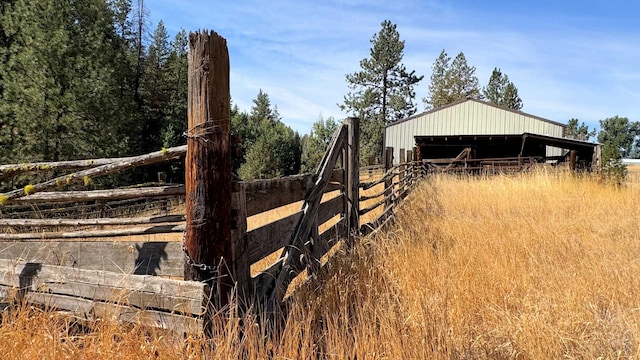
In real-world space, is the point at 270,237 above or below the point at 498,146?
below

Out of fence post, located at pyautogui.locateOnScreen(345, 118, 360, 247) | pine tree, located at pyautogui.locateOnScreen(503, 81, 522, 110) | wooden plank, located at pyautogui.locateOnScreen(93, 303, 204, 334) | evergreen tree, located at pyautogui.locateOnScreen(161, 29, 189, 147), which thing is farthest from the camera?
pine tree, located at pyautogui.locateOnScreen(503, 81, 522, 110)

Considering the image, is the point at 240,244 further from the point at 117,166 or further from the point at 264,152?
the point at 264,152

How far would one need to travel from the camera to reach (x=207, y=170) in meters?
2.18

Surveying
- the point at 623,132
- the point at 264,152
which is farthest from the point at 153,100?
the point at 623,132

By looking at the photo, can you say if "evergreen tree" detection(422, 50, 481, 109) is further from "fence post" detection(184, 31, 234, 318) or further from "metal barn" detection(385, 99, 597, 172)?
"fence post" detection(184, 31, 234, 318)

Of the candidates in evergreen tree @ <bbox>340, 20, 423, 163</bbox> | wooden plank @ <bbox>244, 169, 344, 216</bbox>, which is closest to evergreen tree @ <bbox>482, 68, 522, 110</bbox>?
evergreen tree @ <bbox>340, 20, 423, 163</bbox>

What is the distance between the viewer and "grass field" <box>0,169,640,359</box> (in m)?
2.12

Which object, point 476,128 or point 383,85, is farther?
point 383,85

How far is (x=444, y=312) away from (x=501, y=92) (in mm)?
66504

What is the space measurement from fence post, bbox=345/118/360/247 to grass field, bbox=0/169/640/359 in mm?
438

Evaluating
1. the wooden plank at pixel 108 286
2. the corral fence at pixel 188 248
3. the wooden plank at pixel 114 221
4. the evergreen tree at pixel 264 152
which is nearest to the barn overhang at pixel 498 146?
the evergreen tree at pixel 264 152

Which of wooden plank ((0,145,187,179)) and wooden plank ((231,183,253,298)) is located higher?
wooden plank ((0,145,187,179))

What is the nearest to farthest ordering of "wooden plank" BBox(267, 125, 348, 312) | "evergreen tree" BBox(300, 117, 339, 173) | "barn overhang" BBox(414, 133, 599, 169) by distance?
1. "wooden plank" BBox(267, 125, 348, 312)
2. "barn overhang" BBox(414, 133, 599, 169)
3. "evergreen tree" BBox(300, 117, 339, 173)

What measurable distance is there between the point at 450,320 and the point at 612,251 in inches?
126
